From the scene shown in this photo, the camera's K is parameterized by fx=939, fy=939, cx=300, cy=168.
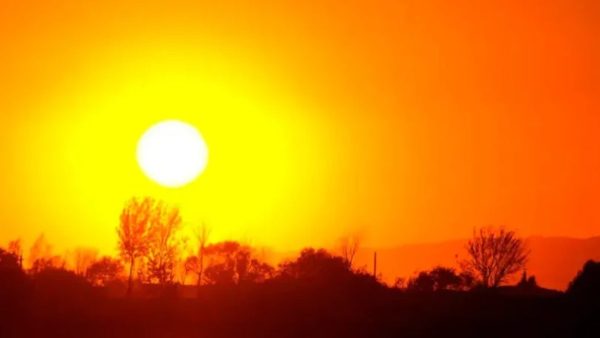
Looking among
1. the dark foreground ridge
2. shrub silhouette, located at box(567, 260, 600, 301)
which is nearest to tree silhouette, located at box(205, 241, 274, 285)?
the dark foreground ridge

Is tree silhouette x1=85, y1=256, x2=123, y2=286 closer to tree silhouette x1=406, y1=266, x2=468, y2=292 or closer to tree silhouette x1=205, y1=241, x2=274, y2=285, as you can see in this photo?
tree silhouette x1=205, y1=241, x2=274, y2=285

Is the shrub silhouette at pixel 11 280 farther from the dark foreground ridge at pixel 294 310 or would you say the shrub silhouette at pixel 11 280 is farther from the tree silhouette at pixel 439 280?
the tree silhouette at pixel 439 280

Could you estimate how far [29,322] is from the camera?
8112 centimetres

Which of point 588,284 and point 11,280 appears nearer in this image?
point 588,284

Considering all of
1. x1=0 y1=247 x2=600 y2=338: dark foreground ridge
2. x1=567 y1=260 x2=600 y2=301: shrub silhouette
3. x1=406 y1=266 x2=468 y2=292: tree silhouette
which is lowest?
x1=0 y1=247 x2=600 y2=338: dark foreground ridge

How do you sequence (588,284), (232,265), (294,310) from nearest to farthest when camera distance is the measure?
(588,284), (294,310), (232,265)

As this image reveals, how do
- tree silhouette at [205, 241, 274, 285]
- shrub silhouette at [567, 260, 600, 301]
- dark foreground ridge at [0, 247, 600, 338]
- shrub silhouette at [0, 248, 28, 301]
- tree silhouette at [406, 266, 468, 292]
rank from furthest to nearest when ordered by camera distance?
1. tree silhouette at [205, 241, 274, 285]
2. tree silhouette at [406, 266, 468, 292]
3. shrub silhouette at [0, 248, 28, 301]
4. dark foreground ridge at [0, 247, 600, 338]
5. shrub silhouette at [567, 260, 600, 301]

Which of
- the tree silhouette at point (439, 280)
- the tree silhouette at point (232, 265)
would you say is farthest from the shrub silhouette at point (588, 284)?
the tree silhouette at point (232, 265)

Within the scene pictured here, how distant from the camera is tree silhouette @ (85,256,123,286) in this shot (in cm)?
13900

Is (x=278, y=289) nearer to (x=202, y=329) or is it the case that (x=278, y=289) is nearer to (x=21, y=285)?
(x=202, y=329)

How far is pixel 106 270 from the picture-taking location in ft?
471

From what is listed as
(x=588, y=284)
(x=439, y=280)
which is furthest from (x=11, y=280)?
(x=588, y=284)

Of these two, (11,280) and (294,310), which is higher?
(11,280)

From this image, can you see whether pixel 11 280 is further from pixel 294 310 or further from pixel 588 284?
pixel 588 284
